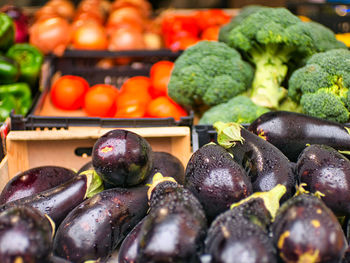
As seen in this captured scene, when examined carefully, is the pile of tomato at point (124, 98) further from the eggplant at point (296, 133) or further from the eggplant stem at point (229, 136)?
the eggplant stem at point (229, 136)

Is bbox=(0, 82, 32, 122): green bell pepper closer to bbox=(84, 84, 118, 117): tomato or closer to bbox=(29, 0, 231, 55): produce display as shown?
bbox=(84, 84, 118, 117): tomato

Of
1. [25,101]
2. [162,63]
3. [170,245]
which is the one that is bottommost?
[25,101]

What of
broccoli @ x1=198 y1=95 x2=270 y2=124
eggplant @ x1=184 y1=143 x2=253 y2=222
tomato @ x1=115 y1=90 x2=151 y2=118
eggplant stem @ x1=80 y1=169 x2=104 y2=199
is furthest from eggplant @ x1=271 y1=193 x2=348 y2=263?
tomato @ x1=115 y1=90 x2=151 y2=118

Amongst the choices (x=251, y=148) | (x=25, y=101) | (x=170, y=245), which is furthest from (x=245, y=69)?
(x=170, y=245)

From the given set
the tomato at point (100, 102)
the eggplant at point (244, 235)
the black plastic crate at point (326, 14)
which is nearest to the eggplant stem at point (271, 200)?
the eggplant at point (244, 235)

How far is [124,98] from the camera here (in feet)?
6.84

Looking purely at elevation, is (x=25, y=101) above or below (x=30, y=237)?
below

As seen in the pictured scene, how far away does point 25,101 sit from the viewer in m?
2.15

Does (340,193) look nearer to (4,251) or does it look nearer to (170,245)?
(170,245)

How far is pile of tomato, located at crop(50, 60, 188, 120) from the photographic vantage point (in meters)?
1.95

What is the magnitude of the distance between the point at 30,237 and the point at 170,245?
0.27 meters

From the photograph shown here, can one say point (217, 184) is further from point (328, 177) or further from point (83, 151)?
point (83, 151)

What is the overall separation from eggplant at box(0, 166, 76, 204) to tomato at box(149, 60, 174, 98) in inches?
35.7

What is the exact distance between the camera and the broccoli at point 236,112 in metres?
1.67
